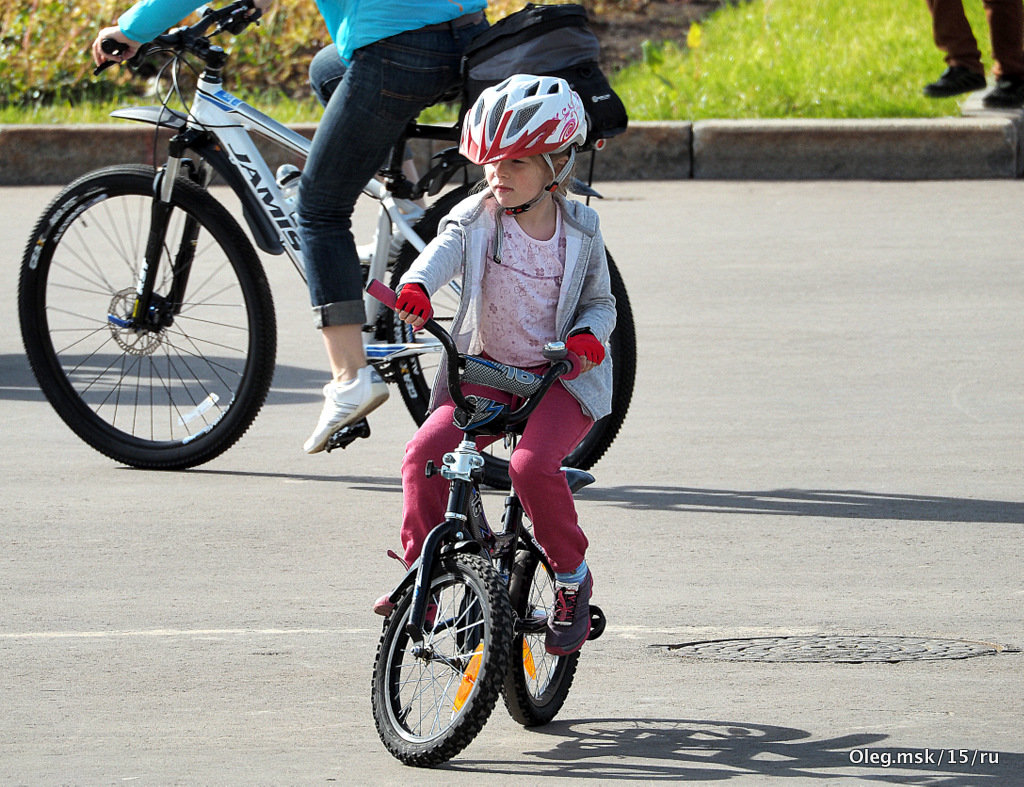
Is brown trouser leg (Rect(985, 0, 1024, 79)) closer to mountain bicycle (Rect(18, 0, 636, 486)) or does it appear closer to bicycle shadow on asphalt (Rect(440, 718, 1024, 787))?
mountain bicycle (Rect(18, 0, 636, 486))

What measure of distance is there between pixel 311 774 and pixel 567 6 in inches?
106

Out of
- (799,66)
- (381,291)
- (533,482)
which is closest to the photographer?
(381,291)

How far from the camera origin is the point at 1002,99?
1130 cm

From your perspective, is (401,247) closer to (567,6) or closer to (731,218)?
(567,6)

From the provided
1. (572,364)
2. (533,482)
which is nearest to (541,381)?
(572,364)

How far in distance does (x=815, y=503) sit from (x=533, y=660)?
1.97 m

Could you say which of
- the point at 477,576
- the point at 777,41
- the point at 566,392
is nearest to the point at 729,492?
the point at 566,392

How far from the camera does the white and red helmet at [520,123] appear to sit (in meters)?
3.96

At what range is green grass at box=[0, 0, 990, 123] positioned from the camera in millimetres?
11742

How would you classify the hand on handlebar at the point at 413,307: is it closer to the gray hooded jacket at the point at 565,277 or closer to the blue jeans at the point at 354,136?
the gray hooded jacket at the point at 565,277

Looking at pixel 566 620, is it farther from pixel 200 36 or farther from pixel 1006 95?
pixel 1006 95

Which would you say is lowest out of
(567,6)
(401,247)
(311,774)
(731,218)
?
(731,218)

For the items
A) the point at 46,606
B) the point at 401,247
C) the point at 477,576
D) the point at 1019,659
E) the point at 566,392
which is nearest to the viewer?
the point at 477,576

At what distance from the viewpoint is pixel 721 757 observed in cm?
383
